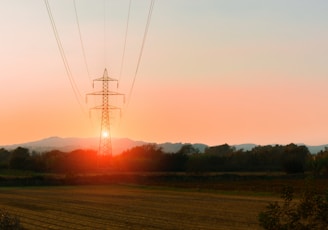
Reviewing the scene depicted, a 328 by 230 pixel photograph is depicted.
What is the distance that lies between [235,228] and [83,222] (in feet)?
27.4

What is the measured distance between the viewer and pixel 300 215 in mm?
9039

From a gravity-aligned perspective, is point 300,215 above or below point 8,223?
above

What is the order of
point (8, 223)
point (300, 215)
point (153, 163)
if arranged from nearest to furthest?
point (300, 215)
point (8, 223)
point (153, 163)

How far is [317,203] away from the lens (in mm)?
9062

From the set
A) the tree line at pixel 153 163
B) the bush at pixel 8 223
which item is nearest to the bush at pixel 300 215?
the bush at pixel 8 223

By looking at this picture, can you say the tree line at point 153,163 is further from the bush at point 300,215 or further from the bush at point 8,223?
the bush at point 300,215

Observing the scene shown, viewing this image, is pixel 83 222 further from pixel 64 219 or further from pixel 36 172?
pixel 36 172

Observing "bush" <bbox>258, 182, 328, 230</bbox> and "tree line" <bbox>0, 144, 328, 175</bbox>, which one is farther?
"tree line" <bbox>0, 144, 328, 175</bbox>

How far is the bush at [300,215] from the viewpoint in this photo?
8.89 m

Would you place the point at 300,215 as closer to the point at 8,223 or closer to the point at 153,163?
the point at 8,223

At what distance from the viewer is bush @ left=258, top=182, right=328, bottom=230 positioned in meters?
8.89

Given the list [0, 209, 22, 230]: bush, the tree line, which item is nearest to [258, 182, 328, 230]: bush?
[0, 209, 22, 230]: bush

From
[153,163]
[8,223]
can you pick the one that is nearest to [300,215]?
[8,223]

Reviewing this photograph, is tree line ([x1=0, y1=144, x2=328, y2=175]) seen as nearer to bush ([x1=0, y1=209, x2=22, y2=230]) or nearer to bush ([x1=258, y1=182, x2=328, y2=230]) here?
bush ([x1=0, y1=209, x2=22, y2=230])
